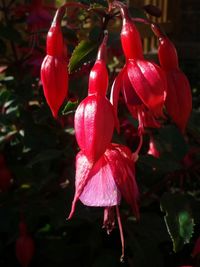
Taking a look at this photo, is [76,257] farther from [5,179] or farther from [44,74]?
[44,74]

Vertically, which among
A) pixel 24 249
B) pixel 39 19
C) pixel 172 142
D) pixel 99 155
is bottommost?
pixel 24 249

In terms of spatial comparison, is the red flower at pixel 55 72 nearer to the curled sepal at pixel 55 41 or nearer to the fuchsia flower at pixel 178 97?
the curled sepal at pixel 55 41

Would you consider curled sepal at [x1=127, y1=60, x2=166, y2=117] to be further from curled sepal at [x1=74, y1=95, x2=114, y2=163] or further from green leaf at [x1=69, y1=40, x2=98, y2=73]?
green leaf at [x1=69, y1=40, x2=98, y2=73]

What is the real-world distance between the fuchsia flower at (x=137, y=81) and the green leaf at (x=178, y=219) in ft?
0.63

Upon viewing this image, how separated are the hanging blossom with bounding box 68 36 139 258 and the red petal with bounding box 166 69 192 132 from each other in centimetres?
7

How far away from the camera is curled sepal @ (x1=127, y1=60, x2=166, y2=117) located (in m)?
0.55

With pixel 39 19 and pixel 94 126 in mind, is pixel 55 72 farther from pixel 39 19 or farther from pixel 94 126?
pixel 39 19

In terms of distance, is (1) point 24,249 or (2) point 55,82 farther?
(1) point 24,249

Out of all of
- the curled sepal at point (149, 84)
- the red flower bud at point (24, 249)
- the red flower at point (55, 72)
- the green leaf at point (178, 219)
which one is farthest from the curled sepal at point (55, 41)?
the red flower bud at point (24, 249)

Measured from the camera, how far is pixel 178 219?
2.64 ft

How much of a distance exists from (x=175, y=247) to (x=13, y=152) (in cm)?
82

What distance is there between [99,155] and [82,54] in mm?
280

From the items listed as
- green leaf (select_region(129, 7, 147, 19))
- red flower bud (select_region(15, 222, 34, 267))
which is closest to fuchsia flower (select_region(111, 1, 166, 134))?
green leaf (select_region(129, 7, 147, 19))

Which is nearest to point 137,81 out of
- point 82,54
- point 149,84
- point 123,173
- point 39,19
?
point 149,84
